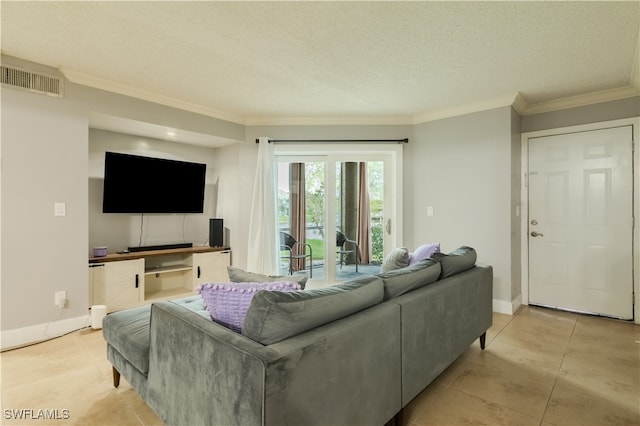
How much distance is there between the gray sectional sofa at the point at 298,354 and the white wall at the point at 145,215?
2.17 meters

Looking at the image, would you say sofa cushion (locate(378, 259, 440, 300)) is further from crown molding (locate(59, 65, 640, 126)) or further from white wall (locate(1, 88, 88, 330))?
white wall (locate(1, 88, 88, 330))

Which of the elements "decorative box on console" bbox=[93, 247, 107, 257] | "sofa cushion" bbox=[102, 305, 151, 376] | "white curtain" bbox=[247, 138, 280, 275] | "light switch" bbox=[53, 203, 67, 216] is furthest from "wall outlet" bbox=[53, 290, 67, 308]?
"white curtain" bbox=[247, 138, 280, 275]

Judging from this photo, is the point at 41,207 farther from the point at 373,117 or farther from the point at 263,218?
the point at 373,117

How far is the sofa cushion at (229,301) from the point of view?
1.41m

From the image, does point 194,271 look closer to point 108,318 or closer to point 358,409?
point 108,318

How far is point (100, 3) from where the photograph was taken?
1.99 metres

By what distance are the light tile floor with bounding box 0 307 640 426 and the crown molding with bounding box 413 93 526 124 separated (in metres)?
2.43

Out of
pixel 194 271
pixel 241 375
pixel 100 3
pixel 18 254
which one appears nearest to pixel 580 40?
pixel 241 375

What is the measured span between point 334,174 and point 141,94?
249 centimetres

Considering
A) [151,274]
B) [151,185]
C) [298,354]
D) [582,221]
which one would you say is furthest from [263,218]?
[582,221]

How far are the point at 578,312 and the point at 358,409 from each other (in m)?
3.50

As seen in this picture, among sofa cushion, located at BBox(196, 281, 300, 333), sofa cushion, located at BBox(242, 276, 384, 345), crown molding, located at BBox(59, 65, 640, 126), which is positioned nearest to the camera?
sofa cushion, located at BBox(242, 276, 384, 345)

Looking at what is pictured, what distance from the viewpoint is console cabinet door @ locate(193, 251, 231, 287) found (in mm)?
4121

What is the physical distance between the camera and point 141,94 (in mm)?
3396
